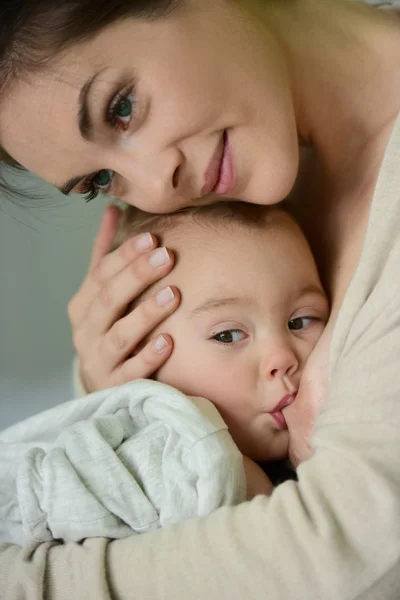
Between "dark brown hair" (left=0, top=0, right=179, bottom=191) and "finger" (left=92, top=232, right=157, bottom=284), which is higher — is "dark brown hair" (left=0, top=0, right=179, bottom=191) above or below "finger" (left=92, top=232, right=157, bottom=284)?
above

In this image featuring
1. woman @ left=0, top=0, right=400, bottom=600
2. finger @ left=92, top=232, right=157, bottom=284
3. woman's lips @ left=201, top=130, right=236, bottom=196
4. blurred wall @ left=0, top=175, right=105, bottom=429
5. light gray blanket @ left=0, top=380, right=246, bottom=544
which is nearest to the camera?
woman @ left=0, top=0, right=400, bottom=600

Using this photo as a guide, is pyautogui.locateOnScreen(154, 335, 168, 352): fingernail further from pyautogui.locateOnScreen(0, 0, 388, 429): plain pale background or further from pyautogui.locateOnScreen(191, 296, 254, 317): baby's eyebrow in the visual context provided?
pyautogui.locateOnScreen(0, 0, 388, 429): plain pale background

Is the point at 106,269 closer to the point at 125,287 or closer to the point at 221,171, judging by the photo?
the point at 125,287

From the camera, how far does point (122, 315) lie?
3.24ft

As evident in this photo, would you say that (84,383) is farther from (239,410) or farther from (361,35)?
(361,35)

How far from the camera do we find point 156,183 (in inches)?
32.5

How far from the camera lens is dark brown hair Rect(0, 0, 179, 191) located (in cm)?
72

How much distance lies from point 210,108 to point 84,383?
1.73ft

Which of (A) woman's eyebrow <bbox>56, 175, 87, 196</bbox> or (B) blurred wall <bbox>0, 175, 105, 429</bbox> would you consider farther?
(B) blurred wall <bbox>0, 175, 105, 429</bbox>

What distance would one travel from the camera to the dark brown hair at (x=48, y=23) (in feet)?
2.37

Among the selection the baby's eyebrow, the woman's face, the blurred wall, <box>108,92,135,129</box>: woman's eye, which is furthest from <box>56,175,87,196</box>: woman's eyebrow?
the blurred wall

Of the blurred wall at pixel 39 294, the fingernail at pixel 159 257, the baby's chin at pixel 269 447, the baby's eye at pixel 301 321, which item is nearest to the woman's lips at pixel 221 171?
the fingernail at pixel 159 257

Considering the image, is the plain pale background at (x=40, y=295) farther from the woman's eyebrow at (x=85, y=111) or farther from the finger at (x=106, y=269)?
the woman's eyebrow at (x=85, y=111)

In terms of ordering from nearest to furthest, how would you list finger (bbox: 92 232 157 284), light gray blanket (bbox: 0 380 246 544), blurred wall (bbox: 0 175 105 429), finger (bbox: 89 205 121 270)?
light gray blanket (bbox: 0 380 246 544), finger (bbox: 92 232 157 284), finger (bbox: 89 205 121 270), blurred wall (bbox: 0 175 105 429)
